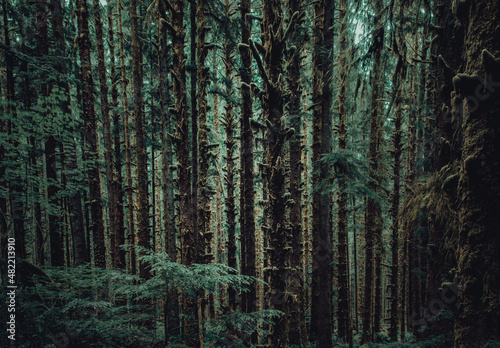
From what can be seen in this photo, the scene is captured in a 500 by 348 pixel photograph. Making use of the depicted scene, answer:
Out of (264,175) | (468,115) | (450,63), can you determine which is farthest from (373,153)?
(468,115)

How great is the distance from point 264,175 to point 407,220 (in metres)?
3.07

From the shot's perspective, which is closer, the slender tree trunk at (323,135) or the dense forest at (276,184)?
the dense forest at (276,184)

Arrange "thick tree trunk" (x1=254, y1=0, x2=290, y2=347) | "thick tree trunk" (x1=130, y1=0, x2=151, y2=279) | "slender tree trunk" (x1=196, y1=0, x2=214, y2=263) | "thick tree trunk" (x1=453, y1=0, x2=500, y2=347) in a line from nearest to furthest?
"thick tree trunk" (x1=453, y1=0, x2=500, y2=347)
"thick tree trunk" (x1=254, y1=0, x2=290, y2=347)
"slender tree trunk" (x1=196, y1=0, x2=214, y2=263)
"thick tree trunk" (x1=130, y1=0, x2=151, y2=279)

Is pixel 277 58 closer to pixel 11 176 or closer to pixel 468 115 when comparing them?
pixel 468 115

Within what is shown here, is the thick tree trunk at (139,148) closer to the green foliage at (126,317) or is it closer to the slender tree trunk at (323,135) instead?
the green foliage at (126,317)

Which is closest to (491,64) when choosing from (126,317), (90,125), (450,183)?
(450,183)

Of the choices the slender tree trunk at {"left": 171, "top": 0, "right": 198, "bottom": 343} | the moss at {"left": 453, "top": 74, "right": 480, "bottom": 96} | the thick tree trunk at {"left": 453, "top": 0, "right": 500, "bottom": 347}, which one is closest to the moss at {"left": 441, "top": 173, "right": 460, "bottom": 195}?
the thick tree trunk at {"left": 453, "top": 0, "right": 500, "bottom": 347}

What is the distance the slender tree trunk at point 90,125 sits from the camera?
267 inches

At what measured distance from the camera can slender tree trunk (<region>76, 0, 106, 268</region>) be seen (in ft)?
22.2

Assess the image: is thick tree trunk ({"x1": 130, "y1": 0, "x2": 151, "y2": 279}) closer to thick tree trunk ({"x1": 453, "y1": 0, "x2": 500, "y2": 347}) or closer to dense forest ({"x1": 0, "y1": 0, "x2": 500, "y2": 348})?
dense forest ({"x1": 0, "y1": 0, "x2": 500, "y2": 348})

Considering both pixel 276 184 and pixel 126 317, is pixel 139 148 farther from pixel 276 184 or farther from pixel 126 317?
pixel 276 184

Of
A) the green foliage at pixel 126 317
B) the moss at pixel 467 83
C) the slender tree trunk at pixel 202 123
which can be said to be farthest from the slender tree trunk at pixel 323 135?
the moss at pixel 467 83

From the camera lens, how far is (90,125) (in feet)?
Answer: 23.1

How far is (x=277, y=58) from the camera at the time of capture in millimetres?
4113
